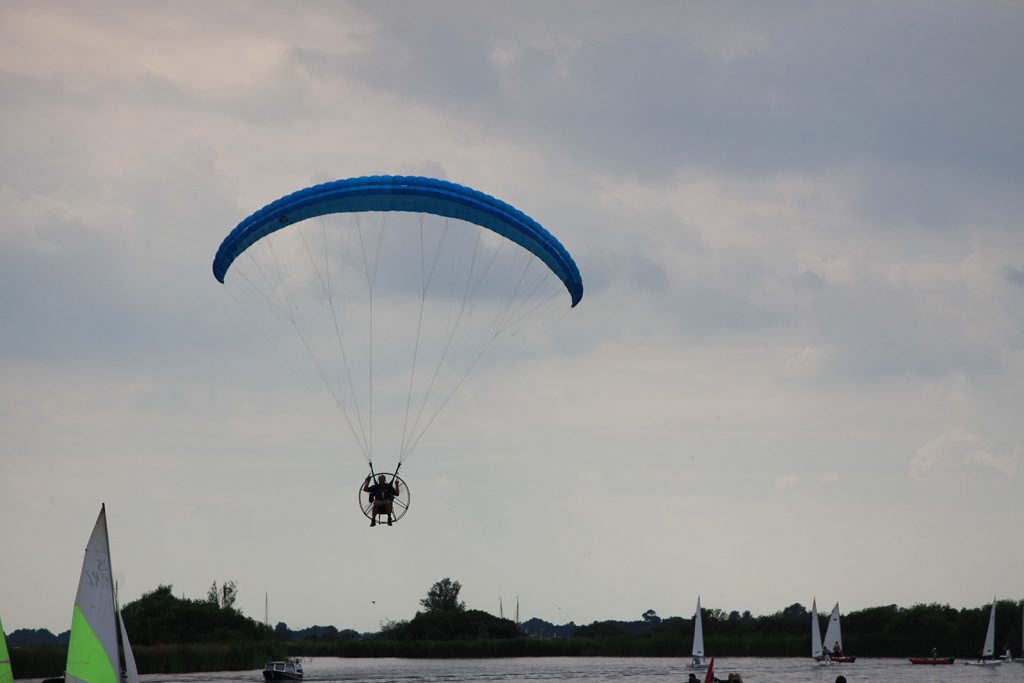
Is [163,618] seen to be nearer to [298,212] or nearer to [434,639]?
[434,639]

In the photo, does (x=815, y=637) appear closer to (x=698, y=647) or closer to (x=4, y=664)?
(x=698, y=647)

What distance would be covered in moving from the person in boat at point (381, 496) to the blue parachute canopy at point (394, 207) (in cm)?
647

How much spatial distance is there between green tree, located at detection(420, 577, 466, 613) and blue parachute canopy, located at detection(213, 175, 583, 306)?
103 meters

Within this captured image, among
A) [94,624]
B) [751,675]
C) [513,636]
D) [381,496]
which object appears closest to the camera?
[94,624]

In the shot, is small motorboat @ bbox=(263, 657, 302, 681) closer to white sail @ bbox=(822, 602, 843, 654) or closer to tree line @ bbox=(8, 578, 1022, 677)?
tree line @ bbox=(8, 578, 1022, 677)

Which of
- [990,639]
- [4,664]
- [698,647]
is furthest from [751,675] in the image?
[4,664]

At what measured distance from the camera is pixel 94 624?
24.5 meters

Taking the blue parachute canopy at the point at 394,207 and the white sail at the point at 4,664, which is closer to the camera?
the white sail at the point at 4,664

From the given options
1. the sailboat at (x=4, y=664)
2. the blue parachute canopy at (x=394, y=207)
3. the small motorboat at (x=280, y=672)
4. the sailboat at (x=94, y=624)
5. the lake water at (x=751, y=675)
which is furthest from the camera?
the lake water at (x=751, y=675)

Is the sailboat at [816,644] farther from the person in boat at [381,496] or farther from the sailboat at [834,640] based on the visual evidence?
the person in boat at [381,496]

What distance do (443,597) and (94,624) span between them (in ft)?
355

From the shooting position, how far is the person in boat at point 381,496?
28.5 m

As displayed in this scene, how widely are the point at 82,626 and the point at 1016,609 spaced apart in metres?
79.8

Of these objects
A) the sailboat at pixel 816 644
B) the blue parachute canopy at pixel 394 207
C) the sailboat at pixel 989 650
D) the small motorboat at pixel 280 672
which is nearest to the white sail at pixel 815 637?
the sailboat at pixel 816 644
